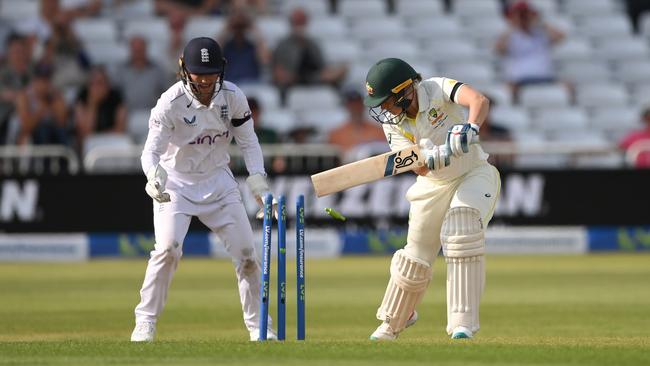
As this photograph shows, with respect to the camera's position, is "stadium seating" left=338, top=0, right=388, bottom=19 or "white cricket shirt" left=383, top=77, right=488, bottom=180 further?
"stadium seating" left=338, top=0, right=388, bottom=19

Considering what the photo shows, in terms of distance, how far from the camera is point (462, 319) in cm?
667

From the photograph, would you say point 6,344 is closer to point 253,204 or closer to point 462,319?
point 462,319

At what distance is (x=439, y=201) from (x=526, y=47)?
9324 millimetres

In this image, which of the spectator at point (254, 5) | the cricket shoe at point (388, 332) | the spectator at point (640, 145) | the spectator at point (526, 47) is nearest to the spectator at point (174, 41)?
the spectator at point (254, 5)

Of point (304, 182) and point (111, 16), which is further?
point (111, 16)

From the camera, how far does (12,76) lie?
47.3ft

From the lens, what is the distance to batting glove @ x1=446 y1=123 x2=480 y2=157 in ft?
20.9

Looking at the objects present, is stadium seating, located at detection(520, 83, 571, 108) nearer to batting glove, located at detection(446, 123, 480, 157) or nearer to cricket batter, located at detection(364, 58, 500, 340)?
cricket batter, located at detection(364, 58, 500, 340)

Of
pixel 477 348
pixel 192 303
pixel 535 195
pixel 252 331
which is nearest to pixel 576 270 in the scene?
pixel 535 195

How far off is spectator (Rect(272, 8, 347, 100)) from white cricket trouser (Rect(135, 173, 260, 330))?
795cm

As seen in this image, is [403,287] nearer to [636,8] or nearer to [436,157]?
[436,157]

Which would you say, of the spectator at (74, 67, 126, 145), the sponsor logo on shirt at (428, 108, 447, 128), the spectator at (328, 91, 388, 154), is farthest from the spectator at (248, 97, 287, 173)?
the sponsor logo on shirt at (428, 108, 447, 128)

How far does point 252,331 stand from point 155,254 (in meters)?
0.70

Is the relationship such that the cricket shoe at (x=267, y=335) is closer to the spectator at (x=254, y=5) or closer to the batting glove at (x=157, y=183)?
the batting glove at (x=157, y=183)
